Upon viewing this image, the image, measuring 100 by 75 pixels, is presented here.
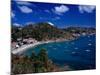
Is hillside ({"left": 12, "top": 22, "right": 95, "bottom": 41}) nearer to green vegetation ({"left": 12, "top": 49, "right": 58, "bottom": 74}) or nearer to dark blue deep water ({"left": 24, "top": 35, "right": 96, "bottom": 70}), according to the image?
dark blue deep water ({"left": 24, "top": 35, "right": 96, "bottom": 70})

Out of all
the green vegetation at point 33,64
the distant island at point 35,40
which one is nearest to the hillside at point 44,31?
the distant island at point 35,40

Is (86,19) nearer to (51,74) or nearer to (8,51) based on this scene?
(51,74)

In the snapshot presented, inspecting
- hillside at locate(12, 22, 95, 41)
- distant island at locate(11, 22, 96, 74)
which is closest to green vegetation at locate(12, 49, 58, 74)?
distant island at locate(11, 22, 96, 74)

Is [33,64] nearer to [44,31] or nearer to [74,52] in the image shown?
[44,31]

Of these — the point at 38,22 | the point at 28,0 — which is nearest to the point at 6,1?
the point at 28,0

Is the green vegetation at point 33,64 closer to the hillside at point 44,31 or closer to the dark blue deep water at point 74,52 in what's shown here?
the dark blue deep water at point 74,52

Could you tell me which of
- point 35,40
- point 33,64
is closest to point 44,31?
point 35,40
